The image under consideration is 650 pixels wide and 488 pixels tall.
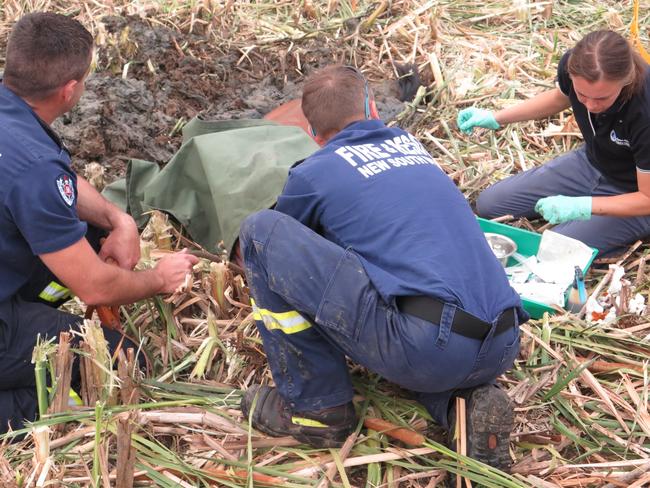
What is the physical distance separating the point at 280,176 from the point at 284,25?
2765mm

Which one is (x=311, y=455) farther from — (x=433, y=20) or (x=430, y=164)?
(x=433, y=20)

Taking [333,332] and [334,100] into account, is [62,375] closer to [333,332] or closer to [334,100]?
[333,332]

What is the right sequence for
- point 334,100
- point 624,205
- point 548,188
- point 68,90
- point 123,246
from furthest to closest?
point 548,188, point 624,205, point 123,246, point 68,90, point 334,100

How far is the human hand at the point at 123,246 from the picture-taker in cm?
334

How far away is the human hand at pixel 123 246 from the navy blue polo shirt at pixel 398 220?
96cm

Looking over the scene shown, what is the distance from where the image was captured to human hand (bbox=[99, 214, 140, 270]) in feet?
10.9

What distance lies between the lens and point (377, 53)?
593cm

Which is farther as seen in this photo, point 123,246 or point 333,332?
point 123,246

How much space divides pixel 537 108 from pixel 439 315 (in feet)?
8.06

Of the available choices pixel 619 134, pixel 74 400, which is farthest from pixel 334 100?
pixel 619 134

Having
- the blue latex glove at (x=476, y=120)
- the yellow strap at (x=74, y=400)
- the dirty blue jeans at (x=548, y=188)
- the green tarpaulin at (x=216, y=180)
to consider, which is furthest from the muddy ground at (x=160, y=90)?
the yellow strap at (x=74, y=400)

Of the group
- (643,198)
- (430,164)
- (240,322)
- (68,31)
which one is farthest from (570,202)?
(68,31)

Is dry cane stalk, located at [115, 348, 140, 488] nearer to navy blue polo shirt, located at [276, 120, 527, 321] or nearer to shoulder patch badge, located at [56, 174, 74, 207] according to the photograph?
shoulder patch badge, located at [56, 174, 74, 207]

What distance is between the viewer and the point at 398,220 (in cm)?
251
